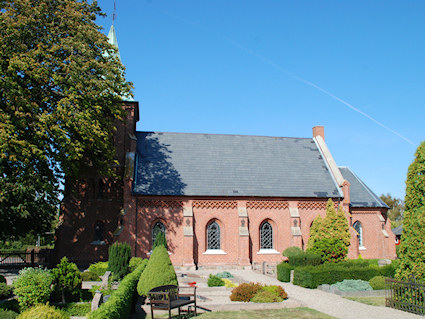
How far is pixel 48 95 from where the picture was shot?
21.8 meters

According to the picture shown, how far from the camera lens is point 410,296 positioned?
1355 centimetres

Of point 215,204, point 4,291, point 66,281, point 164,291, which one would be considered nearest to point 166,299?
point 164,291

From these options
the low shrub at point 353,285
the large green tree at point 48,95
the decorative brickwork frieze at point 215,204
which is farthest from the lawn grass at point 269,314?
the decorative brickwork frieze at point 215,204

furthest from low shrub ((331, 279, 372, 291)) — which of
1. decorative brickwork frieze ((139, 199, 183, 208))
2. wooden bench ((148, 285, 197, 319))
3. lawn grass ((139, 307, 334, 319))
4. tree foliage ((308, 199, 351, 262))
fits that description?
decorative brickwork frieze ((139, 199, 183, 208))

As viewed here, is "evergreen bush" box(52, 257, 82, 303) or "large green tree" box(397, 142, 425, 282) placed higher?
"large green tree" box(397, 142, 425, 282)

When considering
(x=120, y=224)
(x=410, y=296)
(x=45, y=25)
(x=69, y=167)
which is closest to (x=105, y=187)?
(x=120, y=224)

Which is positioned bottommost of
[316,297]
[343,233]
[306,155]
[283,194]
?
[316,297]

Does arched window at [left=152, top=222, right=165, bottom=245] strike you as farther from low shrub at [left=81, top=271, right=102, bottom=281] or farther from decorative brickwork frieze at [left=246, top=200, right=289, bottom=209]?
low shrub at [left=81, top=271, right=102, bottom=281]

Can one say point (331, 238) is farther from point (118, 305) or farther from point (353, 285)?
point (118, 305)

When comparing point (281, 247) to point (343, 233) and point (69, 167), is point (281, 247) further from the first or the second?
point (69, 167)

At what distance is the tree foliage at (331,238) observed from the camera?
953 inches

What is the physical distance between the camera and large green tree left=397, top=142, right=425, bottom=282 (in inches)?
535

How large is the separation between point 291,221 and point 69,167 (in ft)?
52.5

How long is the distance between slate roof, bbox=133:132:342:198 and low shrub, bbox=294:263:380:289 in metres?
10.2
